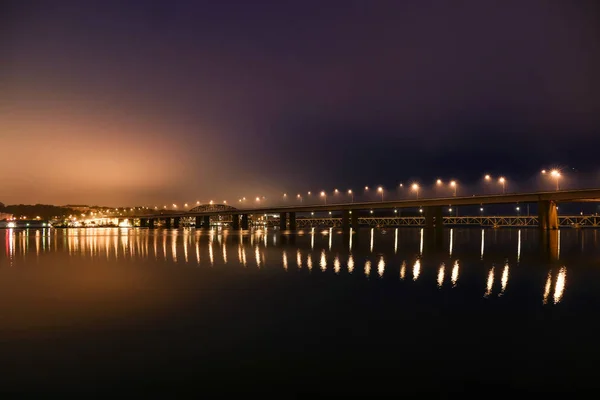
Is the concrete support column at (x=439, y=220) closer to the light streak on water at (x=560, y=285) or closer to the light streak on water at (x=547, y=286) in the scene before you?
the light streak on water at (x=560, y=285)

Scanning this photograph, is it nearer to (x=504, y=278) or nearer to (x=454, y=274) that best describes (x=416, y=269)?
(x=454, y=274)

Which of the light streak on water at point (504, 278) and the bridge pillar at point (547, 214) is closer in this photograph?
the light streak on water at point (504, 278)

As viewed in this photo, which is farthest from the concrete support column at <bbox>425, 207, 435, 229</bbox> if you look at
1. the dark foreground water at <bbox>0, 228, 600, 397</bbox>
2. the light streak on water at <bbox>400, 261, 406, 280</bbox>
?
the dark foreground water at <bbox>0, 228, 600, 397</bbox>

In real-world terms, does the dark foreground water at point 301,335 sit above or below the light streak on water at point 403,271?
above

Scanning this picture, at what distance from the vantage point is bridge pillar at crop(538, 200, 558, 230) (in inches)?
3647

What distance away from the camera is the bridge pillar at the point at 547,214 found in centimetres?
9264

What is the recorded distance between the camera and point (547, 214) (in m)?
93.6

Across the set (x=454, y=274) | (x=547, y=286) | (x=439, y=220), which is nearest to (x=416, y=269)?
(x=454, y=274)

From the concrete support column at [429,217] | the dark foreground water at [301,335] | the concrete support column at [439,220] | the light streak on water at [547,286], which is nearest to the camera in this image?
the dark foreground water at [301,335]

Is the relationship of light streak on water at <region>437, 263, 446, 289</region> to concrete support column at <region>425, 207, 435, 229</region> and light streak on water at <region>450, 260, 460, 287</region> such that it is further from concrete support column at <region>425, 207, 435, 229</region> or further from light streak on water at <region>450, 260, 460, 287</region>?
concrete support column at <region>425, 207, 435, 229</region>

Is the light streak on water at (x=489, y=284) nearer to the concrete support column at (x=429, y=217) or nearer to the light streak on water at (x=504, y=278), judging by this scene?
the light streak on water at (x=504, y=278)

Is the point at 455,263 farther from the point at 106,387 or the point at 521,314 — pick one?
the point at 106,387

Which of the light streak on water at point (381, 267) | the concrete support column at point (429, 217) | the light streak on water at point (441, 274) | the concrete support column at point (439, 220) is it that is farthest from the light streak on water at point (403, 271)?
the concrete support column at point (429, 217)

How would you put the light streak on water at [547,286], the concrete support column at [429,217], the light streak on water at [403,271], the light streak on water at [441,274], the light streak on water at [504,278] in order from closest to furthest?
the light streak on water at [547,286], the light streak on water at [504,278], the light streak on water at [441,274], the light streak on water at [403,271], the concrete support column at [429,217]
